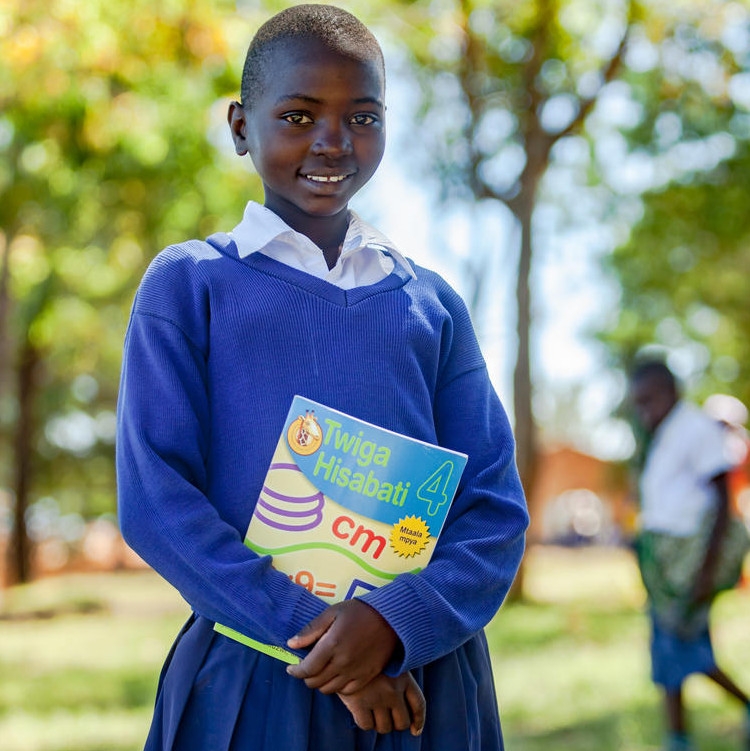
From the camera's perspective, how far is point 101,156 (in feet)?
28.9

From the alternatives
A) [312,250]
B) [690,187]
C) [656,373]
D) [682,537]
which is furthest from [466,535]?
[690,187]

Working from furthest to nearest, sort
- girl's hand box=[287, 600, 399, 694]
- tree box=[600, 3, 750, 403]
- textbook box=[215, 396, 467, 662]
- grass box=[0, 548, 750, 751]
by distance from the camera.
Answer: tree box=[600, 3, 750, 403] < grass box=[0, 548, 750, 751] < textbook box=[215, 396, 467, 662] < girl's hand box=[287, 600, 399, 694]

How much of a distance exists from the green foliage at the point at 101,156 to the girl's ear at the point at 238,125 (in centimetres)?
420

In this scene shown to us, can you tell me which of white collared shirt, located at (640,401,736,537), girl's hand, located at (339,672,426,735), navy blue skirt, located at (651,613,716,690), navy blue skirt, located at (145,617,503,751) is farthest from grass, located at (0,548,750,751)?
girl's hand, located at (339,672,426,735)

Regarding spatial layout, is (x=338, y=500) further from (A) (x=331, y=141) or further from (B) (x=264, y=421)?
(A) (x=331, y=141)

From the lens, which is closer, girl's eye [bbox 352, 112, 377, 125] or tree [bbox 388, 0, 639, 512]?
girl's eye [bbox 352, 112, 377, 125]

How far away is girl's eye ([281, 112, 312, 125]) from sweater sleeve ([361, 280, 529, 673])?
0.39 meters

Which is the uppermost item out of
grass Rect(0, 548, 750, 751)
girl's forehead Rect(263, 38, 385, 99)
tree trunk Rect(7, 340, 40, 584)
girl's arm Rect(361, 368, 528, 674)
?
girl's forehead Rect(263, 38, 385, 99)

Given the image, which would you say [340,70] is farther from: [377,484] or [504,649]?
[504,649]

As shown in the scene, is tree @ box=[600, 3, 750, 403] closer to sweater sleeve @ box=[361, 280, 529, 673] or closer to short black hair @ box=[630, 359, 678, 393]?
short black hair @ box=[630, 359, 678, 393]

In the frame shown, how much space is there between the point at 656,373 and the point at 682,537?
2.23 ft

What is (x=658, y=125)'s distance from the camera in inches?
471

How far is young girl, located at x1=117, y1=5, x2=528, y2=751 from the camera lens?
1.38m

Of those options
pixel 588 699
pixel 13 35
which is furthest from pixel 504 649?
pixel 13 35
